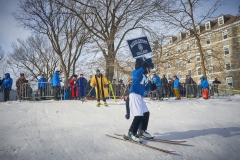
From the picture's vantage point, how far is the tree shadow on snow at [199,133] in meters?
4.69

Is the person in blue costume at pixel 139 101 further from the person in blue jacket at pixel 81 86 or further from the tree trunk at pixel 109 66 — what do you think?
the tree trunk at pixel 109 66

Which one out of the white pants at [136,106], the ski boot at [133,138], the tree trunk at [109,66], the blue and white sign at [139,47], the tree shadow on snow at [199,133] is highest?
the tree trunk at [109,66]

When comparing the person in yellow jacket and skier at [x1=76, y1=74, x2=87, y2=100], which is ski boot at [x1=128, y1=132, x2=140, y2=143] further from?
skier at [x1=76, y1=74, x2=87, y2=100]

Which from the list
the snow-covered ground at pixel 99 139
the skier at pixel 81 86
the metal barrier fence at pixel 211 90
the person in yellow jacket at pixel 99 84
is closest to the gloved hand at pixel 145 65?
the snow-covered ground at pixel 99 139

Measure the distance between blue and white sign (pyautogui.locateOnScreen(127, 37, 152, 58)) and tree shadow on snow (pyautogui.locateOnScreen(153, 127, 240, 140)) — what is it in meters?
2.66

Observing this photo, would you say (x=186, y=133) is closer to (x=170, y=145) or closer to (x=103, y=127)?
(x=170, y=145)

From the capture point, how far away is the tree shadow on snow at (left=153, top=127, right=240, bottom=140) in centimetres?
469

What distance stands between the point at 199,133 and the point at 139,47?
330 cm

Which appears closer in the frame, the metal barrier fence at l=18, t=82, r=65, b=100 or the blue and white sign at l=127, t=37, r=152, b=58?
the blue and white sign at l=127, t=37, r=152, b=58

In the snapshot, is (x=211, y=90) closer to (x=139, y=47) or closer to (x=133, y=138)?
(x=139, y=47)

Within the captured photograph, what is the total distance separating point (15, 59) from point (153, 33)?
2636 centimetres

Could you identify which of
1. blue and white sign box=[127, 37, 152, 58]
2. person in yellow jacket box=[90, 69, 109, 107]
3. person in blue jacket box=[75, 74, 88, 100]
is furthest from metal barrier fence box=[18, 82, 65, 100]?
blue and white sign box=[127, 37, 152, 58]

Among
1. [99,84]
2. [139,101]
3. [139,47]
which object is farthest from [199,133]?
[99,84]

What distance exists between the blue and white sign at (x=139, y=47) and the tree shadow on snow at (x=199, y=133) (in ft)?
8.72
